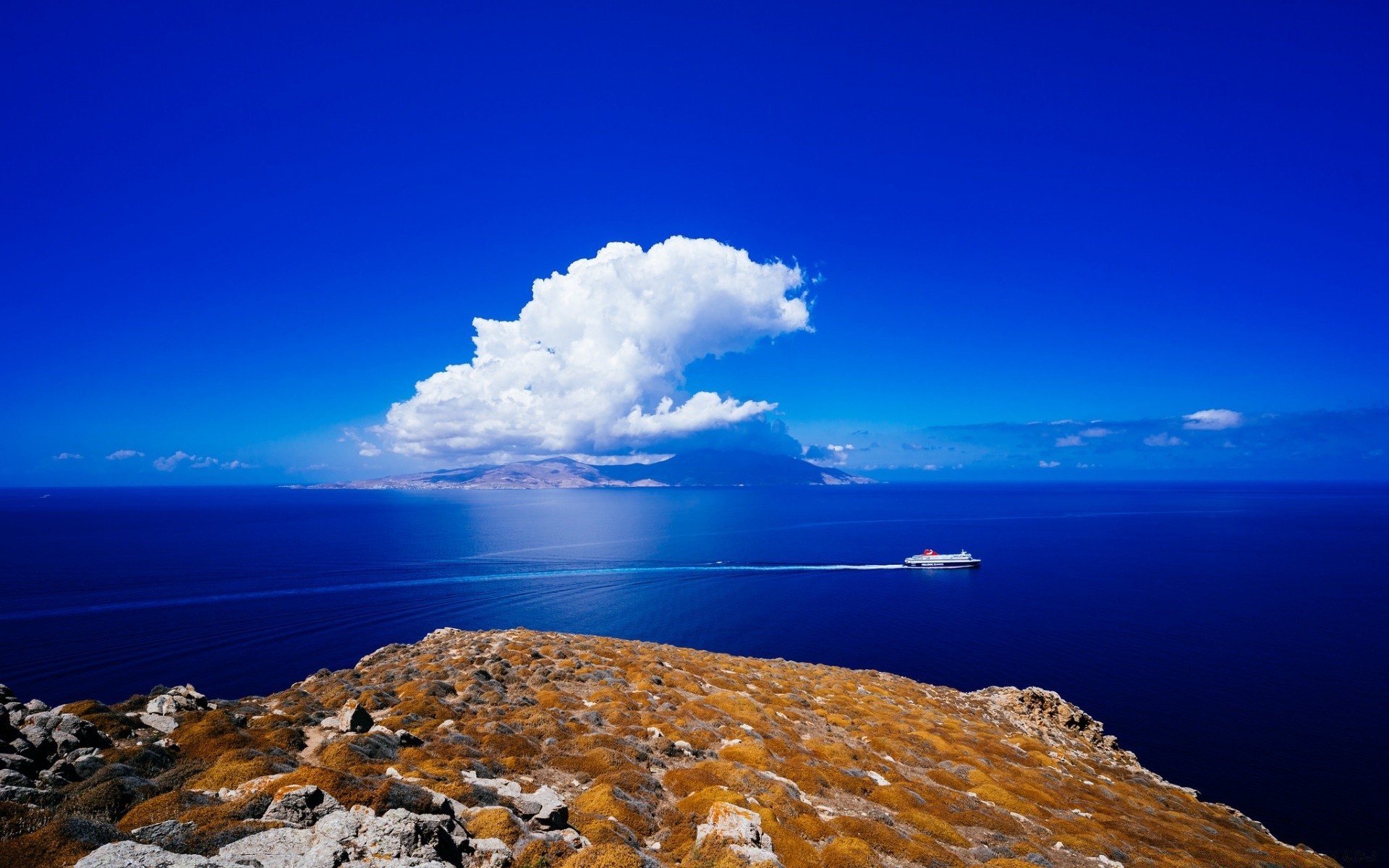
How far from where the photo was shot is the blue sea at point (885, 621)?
54.6m

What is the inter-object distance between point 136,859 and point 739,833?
45.8 ft

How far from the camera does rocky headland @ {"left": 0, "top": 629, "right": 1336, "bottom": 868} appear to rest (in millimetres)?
12688

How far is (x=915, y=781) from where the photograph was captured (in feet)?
87.1

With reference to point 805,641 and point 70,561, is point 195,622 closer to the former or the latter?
point 70,561

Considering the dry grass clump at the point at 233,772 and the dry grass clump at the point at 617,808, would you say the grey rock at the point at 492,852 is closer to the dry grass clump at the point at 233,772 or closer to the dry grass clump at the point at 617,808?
the dry grass clump at the point at 617,808

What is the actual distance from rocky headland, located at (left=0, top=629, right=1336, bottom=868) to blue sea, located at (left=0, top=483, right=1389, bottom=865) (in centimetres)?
2823

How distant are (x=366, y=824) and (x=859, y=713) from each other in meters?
33.4

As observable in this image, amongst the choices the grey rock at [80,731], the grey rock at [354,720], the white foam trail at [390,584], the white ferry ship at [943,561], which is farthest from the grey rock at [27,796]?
the white ferry ship at [943,561]

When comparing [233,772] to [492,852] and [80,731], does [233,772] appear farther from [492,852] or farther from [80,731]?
[492,852]

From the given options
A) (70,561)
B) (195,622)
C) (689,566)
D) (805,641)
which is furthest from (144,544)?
(805,641)

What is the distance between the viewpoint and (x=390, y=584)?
115 metres

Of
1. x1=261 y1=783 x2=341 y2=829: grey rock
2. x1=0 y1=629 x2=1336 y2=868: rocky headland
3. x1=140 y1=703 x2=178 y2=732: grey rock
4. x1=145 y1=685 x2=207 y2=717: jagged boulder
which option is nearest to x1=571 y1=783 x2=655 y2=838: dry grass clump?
x1=0 y1=629 x2=1336 y2=868: rocky headland

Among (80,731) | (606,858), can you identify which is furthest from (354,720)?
(606,858)

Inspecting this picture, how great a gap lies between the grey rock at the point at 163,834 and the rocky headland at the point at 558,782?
4cm
